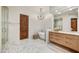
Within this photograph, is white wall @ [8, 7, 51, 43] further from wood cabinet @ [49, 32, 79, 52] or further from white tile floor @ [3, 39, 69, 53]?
wood cabinet @ [49, 32, 79, 52]

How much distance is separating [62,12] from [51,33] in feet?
1.90

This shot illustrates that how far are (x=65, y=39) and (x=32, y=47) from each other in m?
0.83

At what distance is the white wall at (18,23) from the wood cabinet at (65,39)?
1.22 feet

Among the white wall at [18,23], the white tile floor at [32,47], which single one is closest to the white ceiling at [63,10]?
the white wall at [18,23]

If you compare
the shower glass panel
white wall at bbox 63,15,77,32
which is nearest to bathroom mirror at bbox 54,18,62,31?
white wall at bbox 63,15,77,32

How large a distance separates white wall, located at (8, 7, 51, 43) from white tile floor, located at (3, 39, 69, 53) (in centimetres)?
13

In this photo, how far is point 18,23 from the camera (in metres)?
2.41

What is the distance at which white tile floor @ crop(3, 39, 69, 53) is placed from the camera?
7.56 feet

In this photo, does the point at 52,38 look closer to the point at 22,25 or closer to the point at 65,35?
the point at 65,35

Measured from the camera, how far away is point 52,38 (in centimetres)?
269

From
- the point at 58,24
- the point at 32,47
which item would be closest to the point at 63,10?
the point at 58,24

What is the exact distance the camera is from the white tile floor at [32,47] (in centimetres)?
230
